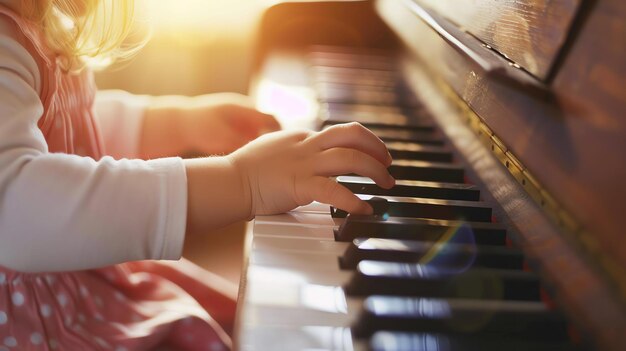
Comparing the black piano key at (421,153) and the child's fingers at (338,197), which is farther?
the black piano key at (421,153)

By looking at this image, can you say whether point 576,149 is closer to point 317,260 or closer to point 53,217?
point 317,260

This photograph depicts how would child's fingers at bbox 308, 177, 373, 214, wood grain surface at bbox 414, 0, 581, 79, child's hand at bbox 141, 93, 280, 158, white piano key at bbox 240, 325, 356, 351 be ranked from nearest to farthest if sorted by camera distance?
white piano key at bbox 240, 325, 356, 351, wood grain surface at bbox 414, 0, 581, 79, child's fingers at bbox 308, 177, 373, 214, child's hand at bbox 141, 93, 280, 158

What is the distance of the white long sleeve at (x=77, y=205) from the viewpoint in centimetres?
65

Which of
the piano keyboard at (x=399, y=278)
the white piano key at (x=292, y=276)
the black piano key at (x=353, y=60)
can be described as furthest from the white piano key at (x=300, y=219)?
the black piano key at (x=353, y=60)

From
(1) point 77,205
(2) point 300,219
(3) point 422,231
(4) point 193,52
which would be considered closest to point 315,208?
(2) point 300,219

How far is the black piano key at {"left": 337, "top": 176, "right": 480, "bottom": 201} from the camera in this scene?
0.73 metres

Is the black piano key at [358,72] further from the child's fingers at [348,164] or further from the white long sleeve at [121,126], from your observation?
the child's fingers at [348,164]

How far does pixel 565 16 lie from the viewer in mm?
551

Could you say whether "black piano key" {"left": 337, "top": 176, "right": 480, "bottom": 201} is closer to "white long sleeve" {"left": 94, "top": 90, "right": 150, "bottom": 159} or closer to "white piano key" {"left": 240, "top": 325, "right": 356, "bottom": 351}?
"white piano key" {"left": 240, "top": 325, "right": 356, "bottom": 351}

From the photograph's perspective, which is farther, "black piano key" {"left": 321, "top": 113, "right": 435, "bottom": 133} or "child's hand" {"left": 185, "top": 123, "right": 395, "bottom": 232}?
"black piano key" {"left": 321, "top": 113, "right": 435, "bottom": 133}

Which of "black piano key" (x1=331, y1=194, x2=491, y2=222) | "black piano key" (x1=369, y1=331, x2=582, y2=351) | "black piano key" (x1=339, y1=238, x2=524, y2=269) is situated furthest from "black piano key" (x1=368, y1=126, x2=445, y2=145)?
"black piano key" (x1=369, y1=331, x2=582, y2=351)

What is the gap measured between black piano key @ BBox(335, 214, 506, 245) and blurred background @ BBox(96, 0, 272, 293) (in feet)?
5.42

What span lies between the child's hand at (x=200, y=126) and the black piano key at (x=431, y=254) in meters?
0.47

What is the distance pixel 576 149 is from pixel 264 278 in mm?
267
